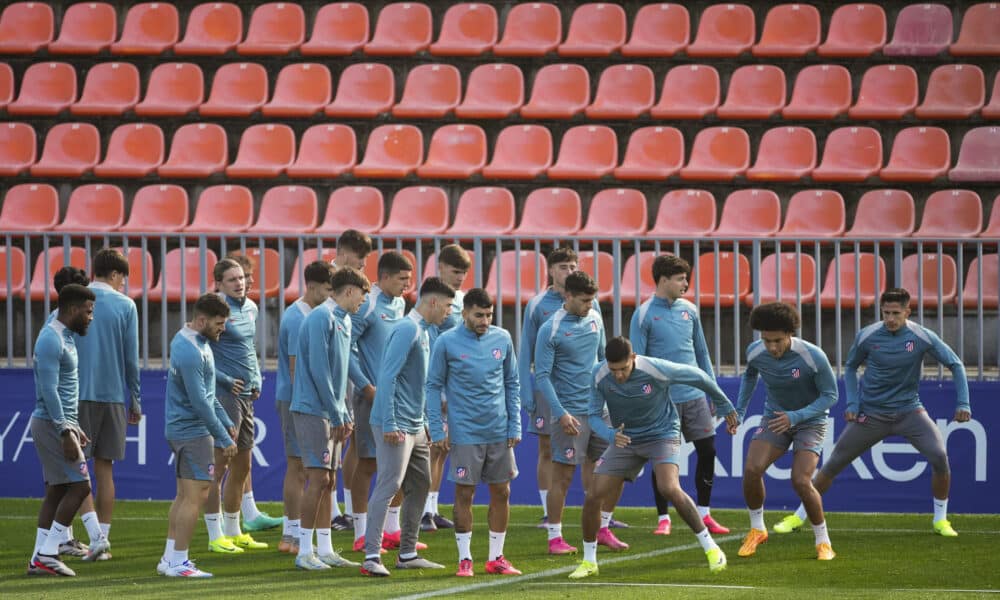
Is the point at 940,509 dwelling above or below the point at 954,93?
below

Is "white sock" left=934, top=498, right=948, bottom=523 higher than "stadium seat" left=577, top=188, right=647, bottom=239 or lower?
lower

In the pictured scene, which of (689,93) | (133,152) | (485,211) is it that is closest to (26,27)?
(133,152)

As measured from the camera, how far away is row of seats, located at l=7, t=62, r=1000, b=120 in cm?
1705

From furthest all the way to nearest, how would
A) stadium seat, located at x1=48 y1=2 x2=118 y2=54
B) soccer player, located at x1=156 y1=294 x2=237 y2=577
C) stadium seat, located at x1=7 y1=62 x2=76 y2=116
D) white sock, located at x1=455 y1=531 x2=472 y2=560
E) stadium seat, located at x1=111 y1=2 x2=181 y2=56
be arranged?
stadium seat, located at x1=48 y1=2 x2=118 y2=54, stadium seat, located at x1=111 y1=2 x2=181 y2=56, stadium seat, located at x1=7 y1=62 x2=76 y2=116, white sock, located at x1=455 y1=531 x2=472 y2=560, soccer player, located at x1=156 y1=294 x2=237 y2=577

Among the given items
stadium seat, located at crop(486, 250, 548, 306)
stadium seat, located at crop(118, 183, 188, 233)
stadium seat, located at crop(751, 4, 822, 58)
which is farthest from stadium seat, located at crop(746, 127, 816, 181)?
stadium seat, located at crop(118, 183, 188, 233)

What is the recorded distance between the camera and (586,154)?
55.5 feet

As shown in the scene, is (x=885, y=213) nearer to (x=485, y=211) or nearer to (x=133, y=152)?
(x=485, y=211)

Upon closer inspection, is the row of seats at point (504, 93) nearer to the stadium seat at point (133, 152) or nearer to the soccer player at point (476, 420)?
the stadium seat at point (133, 152)

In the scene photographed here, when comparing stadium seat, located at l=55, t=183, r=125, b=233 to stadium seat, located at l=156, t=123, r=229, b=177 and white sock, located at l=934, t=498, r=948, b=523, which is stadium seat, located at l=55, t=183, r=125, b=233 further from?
white sock, located at l=934, t=498, r=948, b=523

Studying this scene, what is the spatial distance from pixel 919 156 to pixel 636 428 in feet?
28.4

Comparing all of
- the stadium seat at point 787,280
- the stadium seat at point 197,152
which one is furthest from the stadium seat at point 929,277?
the stadium seat at point 197,152

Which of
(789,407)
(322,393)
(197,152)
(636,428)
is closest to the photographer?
(636,428)

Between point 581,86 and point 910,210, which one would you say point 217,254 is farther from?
point 910,210

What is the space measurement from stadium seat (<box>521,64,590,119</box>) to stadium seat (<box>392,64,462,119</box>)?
→ 916 mm
